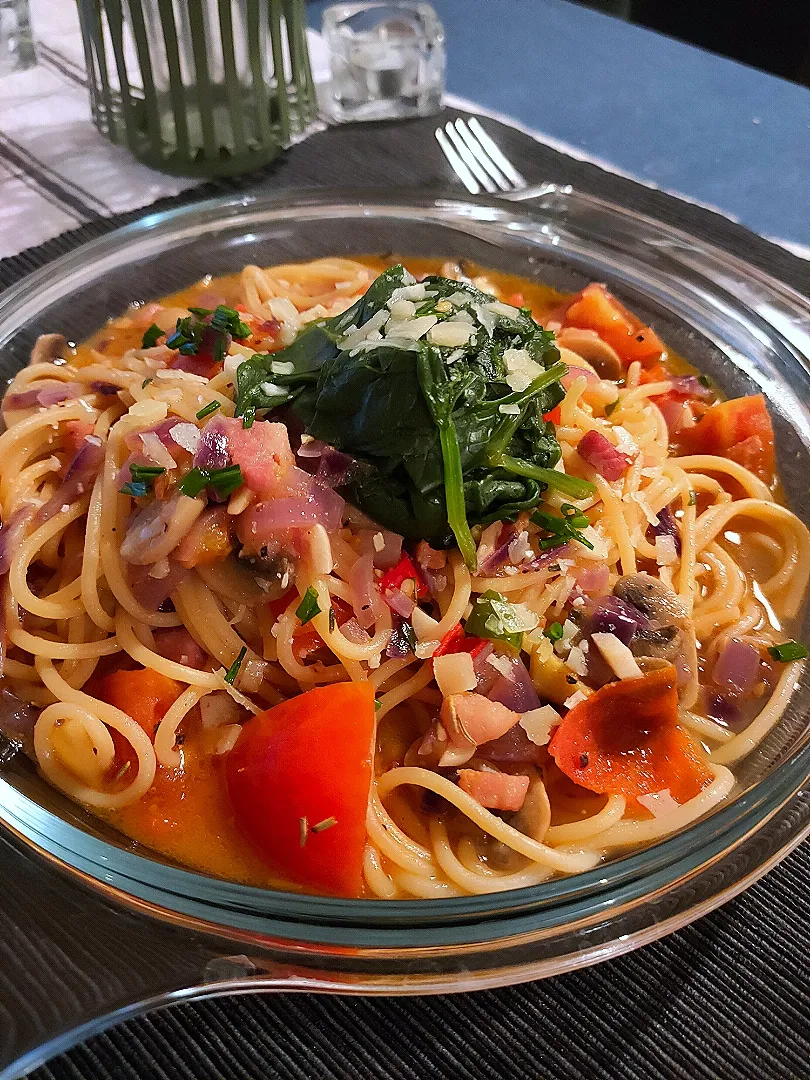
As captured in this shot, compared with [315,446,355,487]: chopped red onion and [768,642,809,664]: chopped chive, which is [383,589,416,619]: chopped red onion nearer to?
[315,446,355,487]: chopped red onion

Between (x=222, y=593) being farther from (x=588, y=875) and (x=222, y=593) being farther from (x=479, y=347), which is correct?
(x=588, y=875)

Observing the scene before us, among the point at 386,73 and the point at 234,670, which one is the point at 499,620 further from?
the point at 386,73

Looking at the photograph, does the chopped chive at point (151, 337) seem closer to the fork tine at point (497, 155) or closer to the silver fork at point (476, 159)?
the silver fork at point (476, 159)

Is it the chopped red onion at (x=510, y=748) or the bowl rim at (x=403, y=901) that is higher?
the bowl rim at (x=403, y=901)

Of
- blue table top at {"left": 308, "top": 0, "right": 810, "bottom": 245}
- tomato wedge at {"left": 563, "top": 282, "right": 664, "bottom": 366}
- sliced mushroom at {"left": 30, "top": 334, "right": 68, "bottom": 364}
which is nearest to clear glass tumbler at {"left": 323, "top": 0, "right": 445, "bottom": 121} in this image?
blue table top at {"left": 308, "top": 0, "right": 810, "bottom": 245}

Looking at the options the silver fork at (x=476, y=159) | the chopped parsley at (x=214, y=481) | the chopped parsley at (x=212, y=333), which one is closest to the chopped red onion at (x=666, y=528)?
the chopped parsley at (x=214, y=481)

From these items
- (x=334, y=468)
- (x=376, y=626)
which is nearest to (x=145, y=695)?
(x=376, y=626)

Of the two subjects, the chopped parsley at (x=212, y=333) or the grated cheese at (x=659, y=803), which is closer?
the grated cheese at (x=659, y=803)
